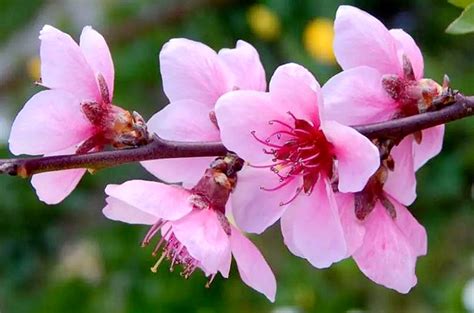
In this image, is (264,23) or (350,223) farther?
(264,23)

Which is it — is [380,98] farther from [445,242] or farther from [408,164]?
[445,242]

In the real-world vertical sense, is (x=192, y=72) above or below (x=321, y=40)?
above

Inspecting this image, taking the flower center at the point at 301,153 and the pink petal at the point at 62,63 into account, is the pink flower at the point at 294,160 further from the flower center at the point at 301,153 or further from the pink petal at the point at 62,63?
the pink petal at the point at 62,63

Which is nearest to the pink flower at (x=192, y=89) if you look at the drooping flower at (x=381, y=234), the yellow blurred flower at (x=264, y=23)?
the drooping flower at (x=381, y=234)

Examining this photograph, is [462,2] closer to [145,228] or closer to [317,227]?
[317,227]

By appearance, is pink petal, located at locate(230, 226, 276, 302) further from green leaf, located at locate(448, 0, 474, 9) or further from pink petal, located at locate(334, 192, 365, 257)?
green leaf, located at locate(448, 0, 474, 9)

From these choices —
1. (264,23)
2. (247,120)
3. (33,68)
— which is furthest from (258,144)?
(33,68)

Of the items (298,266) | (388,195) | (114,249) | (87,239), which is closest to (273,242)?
(298,266)
